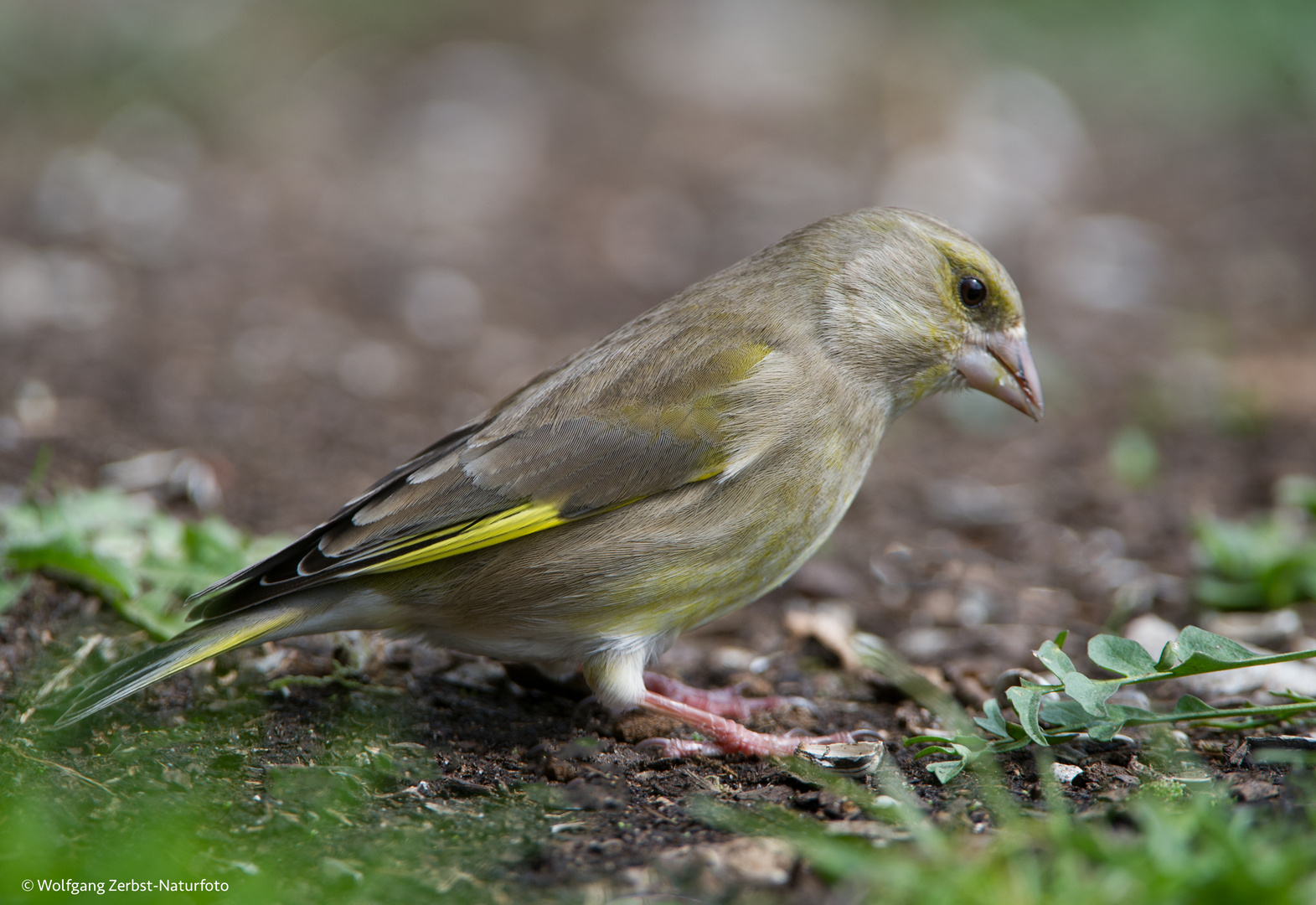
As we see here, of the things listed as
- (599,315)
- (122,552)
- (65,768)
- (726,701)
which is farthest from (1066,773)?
(599,315)

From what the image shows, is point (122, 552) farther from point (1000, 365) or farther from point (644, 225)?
point (644, 225)

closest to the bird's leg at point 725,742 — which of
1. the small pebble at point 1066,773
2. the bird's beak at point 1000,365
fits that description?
the small pebble at point 1066,773

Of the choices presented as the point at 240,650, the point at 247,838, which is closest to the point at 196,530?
the point at 240,650

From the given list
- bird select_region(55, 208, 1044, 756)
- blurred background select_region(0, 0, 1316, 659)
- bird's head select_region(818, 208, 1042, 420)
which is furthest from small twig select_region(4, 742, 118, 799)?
bird's head select_region(818, 208, 1042, 420)

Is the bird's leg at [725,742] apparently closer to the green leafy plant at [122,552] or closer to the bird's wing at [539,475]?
the bird's wing at [539,475]

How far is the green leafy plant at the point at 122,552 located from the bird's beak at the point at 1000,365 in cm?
257

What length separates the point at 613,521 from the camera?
11.8 ft

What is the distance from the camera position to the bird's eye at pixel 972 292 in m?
4.10

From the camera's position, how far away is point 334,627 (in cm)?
366

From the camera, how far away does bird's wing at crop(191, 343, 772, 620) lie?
3.56 metres

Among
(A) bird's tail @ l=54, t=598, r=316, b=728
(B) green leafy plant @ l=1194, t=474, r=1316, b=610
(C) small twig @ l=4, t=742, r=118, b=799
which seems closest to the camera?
(C) small twig @ l=4, t=742, r=118, b=799

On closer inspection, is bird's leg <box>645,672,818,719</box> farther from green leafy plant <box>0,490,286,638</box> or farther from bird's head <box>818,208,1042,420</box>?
green leafy plant <box>0,490,286,638</box>

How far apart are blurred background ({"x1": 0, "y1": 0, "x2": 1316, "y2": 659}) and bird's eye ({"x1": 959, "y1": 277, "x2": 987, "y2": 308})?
51.3 inches

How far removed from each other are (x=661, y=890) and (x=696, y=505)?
4.52 feet
